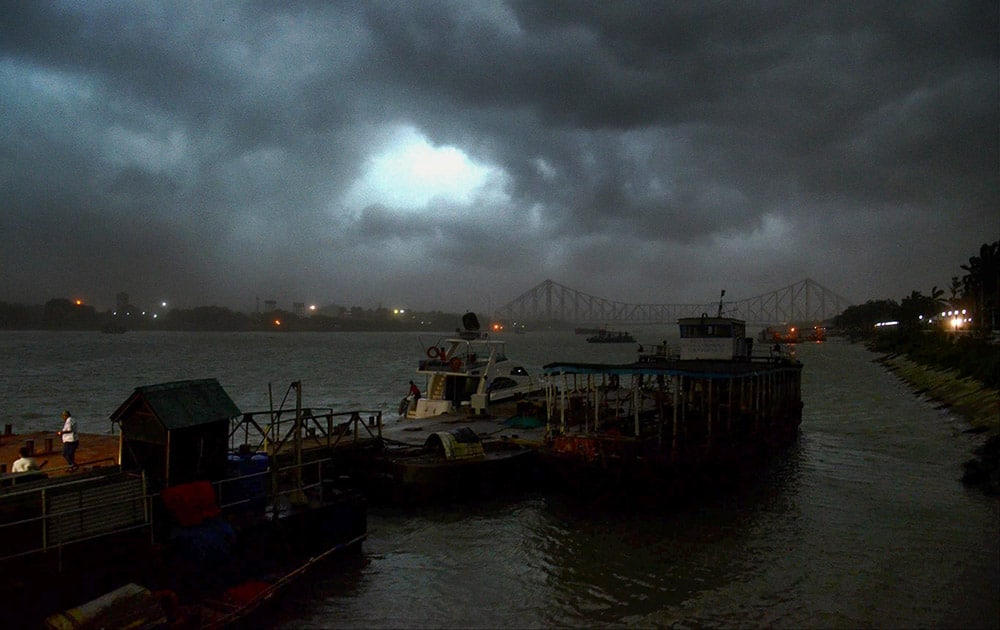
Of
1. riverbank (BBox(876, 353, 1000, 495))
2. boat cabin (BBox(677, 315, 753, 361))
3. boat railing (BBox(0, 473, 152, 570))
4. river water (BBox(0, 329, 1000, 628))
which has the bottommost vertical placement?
river water (BBox(0, 329, 1000, 628))

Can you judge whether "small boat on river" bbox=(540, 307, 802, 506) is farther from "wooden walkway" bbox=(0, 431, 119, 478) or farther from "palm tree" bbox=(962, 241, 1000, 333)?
"palm tree" bbox=(962, 241, 1000, 333)

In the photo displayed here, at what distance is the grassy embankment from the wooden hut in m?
21.7

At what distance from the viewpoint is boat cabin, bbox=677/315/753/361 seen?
100 ft

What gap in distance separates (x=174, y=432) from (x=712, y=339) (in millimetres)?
25431

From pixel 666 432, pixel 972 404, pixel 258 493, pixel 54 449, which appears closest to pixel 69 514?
pixel 258 493

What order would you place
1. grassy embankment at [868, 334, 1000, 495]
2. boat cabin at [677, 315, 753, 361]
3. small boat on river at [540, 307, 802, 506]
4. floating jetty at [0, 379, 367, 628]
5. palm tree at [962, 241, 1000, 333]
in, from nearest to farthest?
1. floating jetty at [0, 379, 367, 628]
2. small boat on river at [540, 307, 802, 506]
3. grassy embankment at [868, 334, 1000, 495]
4. boat cabin at [677, 315, 753, 361]
5. palm tree at [962, 241, 1000, 333]

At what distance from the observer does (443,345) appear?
29469mm

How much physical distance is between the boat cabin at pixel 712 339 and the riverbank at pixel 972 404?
10.2 meters

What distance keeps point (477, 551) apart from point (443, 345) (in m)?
15.5

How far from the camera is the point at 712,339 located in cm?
3095

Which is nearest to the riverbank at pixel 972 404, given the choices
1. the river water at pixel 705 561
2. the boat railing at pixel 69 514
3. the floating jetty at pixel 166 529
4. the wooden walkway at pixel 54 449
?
the river water at pixel 705 561

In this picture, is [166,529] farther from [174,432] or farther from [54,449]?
[54,449]

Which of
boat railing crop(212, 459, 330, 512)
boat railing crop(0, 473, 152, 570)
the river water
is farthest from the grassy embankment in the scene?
boat railing crop(0, 473, 152, 570)

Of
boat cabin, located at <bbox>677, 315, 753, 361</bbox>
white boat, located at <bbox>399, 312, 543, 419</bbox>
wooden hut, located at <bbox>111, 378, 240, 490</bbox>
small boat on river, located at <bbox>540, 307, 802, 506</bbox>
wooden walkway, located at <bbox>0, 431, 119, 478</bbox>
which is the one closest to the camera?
wooden hut, located at <bbox>111, 378, 240, 490</bbox>
